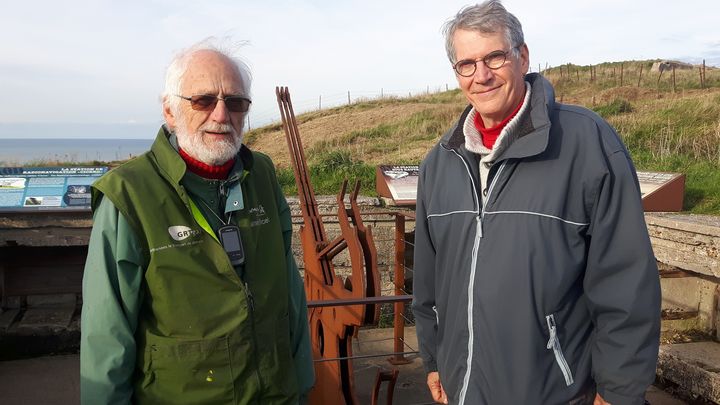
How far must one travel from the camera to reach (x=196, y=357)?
7.04ft

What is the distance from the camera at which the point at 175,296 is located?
212 centimetres

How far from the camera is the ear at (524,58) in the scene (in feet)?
7.66

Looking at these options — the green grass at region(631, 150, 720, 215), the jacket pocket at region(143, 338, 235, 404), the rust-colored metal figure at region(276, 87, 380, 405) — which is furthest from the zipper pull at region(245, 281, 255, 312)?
the green grass at region(631, 150, 720, 215)

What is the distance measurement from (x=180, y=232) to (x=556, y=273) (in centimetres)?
121

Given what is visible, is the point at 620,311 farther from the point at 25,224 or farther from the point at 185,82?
the point at 25,224

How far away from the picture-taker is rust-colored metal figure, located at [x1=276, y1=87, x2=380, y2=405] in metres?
5.21

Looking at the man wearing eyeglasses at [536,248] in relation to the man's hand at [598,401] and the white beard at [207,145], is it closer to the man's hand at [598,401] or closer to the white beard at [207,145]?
the man's hand at [598,401]

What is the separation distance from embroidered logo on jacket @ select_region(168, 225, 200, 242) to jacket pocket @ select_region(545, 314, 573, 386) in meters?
1.18

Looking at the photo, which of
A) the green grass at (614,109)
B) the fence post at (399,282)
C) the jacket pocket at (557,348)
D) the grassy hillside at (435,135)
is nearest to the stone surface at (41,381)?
the fence post at (399,282)

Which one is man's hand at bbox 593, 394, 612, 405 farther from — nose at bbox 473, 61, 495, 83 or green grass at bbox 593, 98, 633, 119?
green grass at bbox 593, 98, 633, 119

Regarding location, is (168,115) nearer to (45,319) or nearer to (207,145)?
(207,145)

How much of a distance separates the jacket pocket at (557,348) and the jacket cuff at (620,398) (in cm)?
12

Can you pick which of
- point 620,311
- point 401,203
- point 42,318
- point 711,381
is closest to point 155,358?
point 620,311

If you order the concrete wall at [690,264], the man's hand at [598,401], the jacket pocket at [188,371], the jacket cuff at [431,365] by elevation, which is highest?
the jacket pocket at [188,371]
